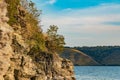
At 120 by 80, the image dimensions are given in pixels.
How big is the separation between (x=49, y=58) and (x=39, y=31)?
286 inches

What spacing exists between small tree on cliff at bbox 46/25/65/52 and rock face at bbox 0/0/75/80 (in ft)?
10.3

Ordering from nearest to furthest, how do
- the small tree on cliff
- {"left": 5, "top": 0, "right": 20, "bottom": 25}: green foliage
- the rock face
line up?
the rock face < {"left": 5, "top": 0, "right": 20, "bottom": 25}: green foliage < the small tree on cliff

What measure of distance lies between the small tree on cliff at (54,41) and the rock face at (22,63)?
3152 mm

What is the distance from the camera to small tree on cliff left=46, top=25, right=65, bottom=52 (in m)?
86.4

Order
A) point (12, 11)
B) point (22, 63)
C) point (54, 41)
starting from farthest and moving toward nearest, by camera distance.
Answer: point (54, 41)
point (12, 11)
point (22, 63)

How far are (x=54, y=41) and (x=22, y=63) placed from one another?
2954 cm

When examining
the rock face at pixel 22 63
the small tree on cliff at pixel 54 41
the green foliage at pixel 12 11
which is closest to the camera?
the rock face at pixel 22 63

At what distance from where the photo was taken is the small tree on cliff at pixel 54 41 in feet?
284

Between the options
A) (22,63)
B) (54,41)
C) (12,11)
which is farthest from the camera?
(54,41)

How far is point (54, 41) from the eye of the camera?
89812 millimetres

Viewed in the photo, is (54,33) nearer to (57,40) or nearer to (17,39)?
(57,40)

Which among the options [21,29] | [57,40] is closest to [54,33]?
[57,40]

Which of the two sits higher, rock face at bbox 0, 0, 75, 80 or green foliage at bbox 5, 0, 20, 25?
green foliage at bbox 5, 0, 20, 25

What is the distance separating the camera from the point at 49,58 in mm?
78500
